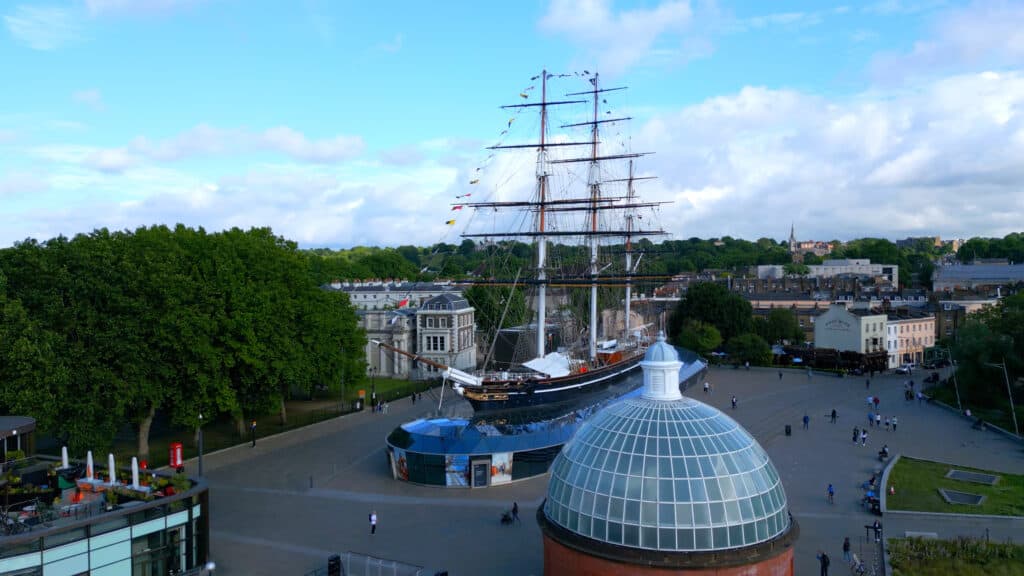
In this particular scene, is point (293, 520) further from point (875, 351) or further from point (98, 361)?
point (875, 351)

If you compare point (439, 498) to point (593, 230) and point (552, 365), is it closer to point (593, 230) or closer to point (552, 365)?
point (552, 365)

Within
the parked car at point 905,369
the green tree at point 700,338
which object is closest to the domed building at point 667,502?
the parked car at point 905,369

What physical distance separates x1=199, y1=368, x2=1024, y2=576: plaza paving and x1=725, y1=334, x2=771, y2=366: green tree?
75.6 ft

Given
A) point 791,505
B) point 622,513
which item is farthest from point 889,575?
point 622,513

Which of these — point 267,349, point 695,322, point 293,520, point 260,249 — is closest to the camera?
point 293,520

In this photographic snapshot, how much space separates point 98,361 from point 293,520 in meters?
13.2

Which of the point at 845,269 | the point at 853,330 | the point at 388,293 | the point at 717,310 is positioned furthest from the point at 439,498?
the point at 845,269

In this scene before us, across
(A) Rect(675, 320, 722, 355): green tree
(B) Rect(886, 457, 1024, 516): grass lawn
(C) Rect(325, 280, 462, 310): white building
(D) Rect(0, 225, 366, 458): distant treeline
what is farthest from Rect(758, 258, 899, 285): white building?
(D) Rect(0, 225, 366, 458): distant treeline

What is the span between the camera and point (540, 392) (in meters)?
43.2

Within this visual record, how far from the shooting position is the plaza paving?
23.4 metres

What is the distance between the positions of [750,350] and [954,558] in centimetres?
5030

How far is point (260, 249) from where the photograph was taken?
134 ft

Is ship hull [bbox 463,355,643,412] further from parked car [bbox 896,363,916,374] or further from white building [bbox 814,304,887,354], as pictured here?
parked car [bbox 896,363,916,374]

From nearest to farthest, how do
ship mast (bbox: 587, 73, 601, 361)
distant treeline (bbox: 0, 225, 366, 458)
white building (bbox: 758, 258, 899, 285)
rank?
distant treeline (bbox: 0, 225, 366, 458) → ship mast (bbox: 587, 73, 601, 361) → white building (bbox: 758, 258, 899, 285)
